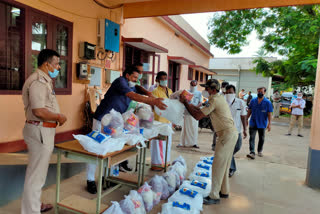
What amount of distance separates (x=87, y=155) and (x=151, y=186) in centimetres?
113

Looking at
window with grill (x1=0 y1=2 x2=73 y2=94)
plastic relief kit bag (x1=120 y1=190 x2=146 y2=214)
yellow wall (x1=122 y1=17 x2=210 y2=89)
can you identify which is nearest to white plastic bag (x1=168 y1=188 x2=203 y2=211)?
plastic relief kit bag (x1=120 y1=190 x2=146 y2=214)

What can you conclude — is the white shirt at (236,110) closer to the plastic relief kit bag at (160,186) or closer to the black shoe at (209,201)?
the black shoe at (209,201)

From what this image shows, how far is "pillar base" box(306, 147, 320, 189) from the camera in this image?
3805 millimetres

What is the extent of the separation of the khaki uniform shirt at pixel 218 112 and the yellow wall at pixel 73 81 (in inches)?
113

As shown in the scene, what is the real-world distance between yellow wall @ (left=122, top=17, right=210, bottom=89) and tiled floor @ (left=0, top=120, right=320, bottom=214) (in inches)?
145

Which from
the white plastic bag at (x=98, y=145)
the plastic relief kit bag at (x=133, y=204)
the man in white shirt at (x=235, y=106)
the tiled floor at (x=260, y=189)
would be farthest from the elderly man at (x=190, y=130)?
the white plastic bag at (x=98, y=145)

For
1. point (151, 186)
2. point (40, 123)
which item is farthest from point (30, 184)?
point (151, 186)

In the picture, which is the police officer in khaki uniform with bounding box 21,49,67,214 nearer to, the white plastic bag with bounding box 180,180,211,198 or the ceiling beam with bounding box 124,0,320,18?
the white plastic bag with bounding box 180,180,211,198

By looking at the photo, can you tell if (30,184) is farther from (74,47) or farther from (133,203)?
(74,47)

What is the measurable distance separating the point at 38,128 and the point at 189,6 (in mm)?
4469

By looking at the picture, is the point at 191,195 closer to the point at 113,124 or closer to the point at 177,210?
the point at 177,210

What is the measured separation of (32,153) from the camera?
227 cm

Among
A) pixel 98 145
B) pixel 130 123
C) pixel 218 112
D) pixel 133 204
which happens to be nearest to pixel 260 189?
pixel 218 112

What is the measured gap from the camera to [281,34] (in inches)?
425
